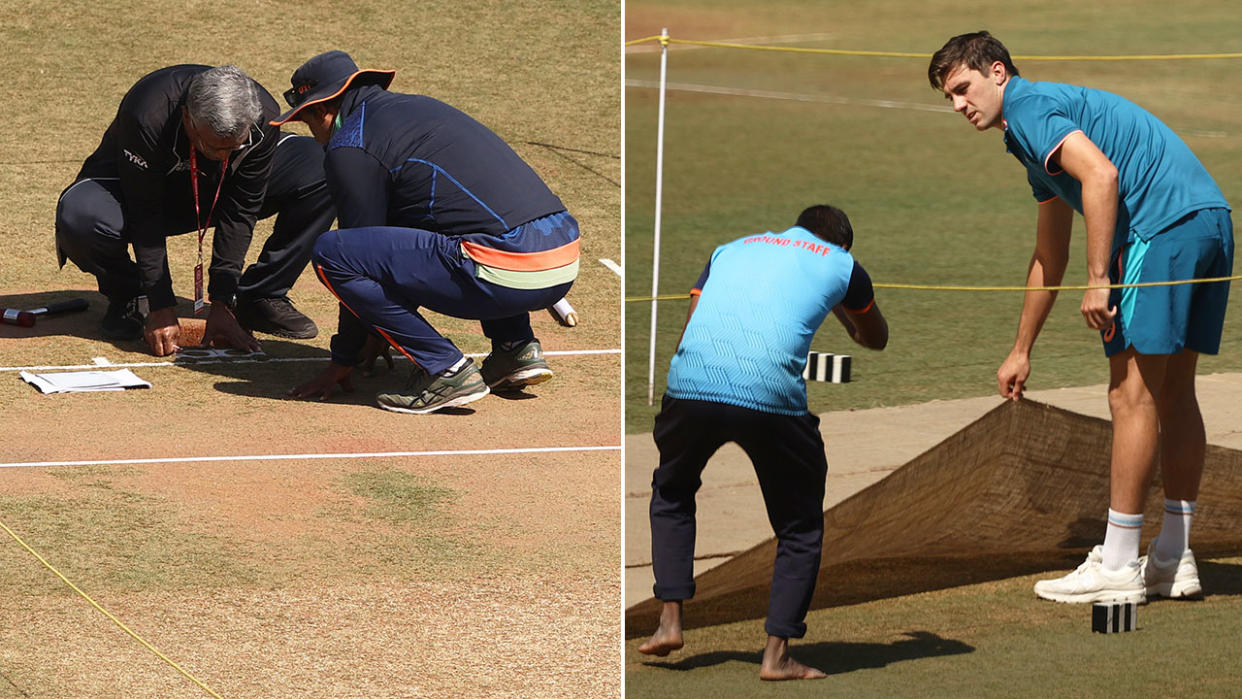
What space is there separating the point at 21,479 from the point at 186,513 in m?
0.65

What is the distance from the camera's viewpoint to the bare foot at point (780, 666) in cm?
369

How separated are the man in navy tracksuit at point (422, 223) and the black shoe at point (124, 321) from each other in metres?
1.47

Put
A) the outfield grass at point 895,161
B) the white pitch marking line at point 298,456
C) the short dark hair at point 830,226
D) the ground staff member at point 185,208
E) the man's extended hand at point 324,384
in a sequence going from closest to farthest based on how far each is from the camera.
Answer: the short dark hair at point 830,226 < the white pitch marking line at point 298,456 < the man's extended hand at point 324,384 < the ground staff member at point 185,208 < the outfield grass at point 895,161

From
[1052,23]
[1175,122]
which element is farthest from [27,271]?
[1052,23]

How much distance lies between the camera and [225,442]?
5.62m

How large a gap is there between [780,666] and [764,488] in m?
0.41

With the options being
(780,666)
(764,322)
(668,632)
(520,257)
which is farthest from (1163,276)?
(520,257)

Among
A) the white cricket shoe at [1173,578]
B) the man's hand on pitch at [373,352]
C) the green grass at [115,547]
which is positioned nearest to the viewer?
the white cricket shoe at [1173,578]

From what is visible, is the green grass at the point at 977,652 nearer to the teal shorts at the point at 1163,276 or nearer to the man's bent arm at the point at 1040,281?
the man's bent arm at the point at 1040,281

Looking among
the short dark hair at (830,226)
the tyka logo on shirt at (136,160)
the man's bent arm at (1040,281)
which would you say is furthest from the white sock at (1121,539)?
the tyka logo on shirt at (136,160)

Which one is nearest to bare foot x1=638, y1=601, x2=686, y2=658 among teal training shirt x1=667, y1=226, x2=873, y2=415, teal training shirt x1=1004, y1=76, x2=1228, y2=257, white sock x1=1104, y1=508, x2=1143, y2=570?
teal training shirt x1=667, y1=226, x2=873, y2=415

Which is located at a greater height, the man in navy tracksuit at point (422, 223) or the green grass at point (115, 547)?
the man in navy tracksuit at point (422, 223)

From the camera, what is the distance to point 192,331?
7.11m

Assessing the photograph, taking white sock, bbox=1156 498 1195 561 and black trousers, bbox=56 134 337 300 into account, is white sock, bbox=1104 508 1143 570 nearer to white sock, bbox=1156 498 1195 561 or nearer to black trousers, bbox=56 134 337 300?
white sock, bbox=1156 498 1195 561
